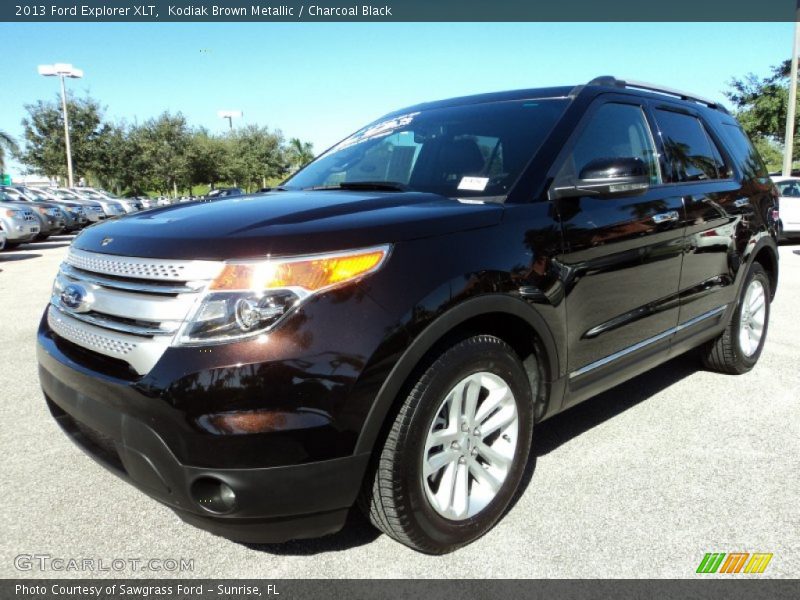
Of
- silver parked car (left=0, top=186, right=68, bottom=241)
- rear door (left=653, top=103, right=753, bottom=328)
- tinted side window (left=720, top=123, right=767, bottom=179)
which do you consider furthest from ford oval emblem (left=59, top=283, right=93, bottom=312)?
silver parked car (left=0, top=186, right=68, bottom=241)

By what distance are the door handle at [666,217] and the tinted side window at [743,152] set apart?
1.34 metres

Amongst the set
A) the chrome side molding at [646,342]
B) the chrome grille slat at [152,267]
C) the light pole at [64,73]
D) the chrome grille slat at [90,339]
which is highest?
the light pole at [64,73]

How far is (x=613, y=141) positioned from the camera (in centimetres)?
312

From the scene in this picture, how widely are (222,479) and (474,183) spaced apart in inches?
64.1

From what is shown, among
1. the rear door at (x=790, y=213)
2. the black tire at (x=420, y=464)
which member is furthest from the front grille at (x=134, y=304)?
the rear door at (x=790, y=213)

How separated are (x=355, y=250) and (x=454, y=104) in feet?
6.06

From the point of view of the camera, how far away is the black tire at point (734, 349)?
423 cm

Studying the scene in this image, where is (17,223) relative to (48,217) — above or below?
above

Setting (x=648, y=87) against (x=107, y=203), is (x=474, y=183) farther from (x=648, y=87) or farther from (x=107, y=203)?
(x=107, y=203)

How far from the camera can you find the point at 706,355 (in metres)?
4.44

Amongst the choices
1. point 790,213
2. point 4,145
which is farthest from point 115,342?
point 4,145

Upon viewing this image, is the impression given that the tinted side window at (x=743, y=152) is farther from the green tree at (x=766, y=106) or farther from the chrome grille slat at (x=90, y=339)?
the green tree at (x=766, y=106)

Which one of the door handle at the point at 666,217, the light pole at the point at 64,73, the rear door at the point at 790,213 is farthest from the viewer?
the light pole at the point at 64,73

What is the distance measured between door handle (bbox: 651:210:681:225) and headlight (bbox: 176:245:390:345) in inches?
79.1
